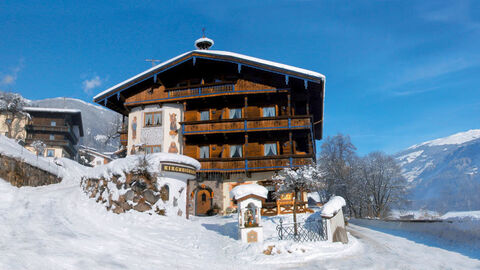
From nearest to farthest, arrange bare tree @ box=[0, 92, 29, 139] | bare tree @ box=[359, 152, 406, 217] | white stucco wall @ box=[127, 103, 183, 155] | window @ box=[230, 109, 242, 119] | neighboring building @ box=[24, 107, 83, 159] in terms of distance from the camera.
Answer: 1. white stucco wall @ box=[127, 103, 183, 155]
2. window @ box=[230, 109, 242, 119]
3. bare tree @ box=[359, 152, 406, 217]
4. bare tree @ box=[0, 92, 29, 139]
5. neighboring building @ box=[24, 107, 83, 159]

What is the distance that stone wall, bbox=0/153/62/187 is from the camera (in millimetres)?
18688

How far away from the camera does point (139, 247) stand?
10.8m

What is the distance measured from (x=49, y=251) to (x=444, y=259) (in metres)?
12.8

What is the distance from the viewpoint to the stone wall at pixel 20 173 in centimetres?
1869

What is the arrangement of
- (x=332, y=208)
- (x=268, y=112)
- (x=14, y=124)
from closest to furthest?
(x=332, y=208)
(x=268, y=112)
(x=14, y=124)

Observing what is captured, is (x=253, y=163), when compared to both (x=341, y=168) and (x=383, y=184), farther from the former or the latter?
(x=383, y=184)

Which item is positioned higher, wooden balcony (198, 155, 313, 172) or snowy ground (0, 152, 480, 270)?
→ wooden balcony (198, 155, 313, 172)

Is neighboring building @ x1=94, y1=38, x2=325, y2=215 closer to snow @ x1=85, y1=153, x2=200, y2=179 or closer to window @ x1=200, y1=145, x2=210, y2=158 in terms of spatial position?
window @ x1=200, y1=145, x2=210, y2=158

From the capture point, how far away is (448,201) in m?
135

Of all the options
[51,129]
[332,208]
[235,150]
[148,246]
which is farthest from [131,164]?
[51,129]

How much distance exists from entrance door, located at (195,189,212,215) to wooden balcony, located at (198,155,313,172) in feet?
7.11

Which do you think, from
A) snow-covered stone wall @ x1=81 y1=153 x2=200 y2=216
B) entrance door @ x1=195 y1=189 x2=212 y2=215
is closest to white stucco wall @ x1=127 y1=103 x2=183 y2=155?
entrance door @ x1=195 y1=189 x2=212 y2=215

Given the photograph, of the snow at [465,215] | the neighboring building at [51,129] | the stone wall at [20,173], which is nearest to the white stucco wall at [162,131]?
the stone wall at [20,173]

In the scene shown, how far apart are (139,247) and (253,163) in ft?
52.1
